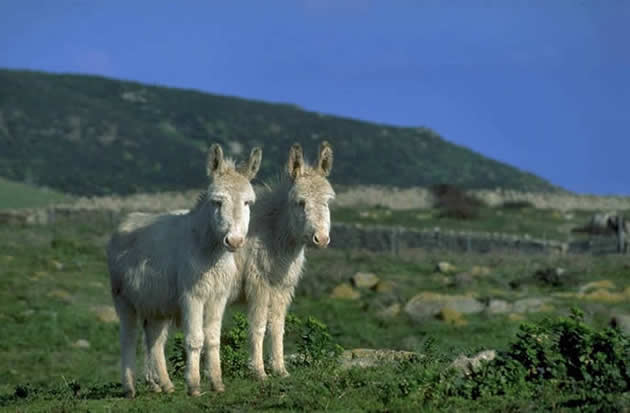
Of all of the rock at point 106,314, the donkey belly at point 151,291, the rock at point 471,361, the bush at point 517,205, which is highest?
the donkey belly at point 151,291

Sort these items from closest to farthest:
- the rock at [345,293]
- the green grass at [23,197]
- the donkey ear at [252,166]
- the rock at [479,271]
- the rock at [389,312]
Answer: the donkey ear at [252,166] < the rock at [389,312] < the rock at [345,293] < the rock at [479,271] < the green grass at [23,197]

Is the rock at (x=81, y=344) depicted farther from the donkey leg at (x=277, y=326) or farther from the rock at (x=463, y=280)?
the donkey leg at (x=277, y=326)

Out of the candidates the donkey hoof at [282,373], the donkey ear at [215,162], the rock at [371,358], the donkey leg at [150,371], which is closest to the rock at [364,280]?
the rock at [371,358]

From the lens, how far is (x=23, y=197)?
3221 inches

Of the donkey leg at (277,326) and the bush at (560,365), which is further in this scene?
the donkey leg at (277,326)

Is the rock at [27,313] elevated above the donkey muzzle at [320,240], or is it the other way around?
the donkey muzzle at [320,240]

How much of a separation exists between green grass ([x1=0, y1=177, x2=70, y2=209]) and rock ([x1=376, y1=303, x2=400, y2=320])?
5014 cm

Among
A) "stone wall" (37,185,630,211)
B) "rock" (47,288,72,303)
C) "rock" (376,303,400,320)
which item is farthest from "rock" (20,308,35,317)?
"stone wall" (37,185,630,211)

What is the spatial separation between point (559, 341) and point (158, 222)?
493cm

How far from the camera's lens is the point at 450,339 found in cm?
2558

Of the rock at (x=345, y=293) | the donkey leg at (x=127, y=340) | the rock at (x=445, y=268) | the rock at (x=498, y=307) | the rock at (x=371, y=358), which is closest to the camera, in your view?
the donkey leg at (x=127, y=340)

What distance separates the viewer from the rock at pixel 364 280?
3372 cm

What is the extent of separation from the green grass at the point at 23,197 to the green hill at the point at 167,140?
17.2m

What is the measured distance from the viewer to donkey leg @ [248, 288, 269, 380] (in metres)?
12.8
